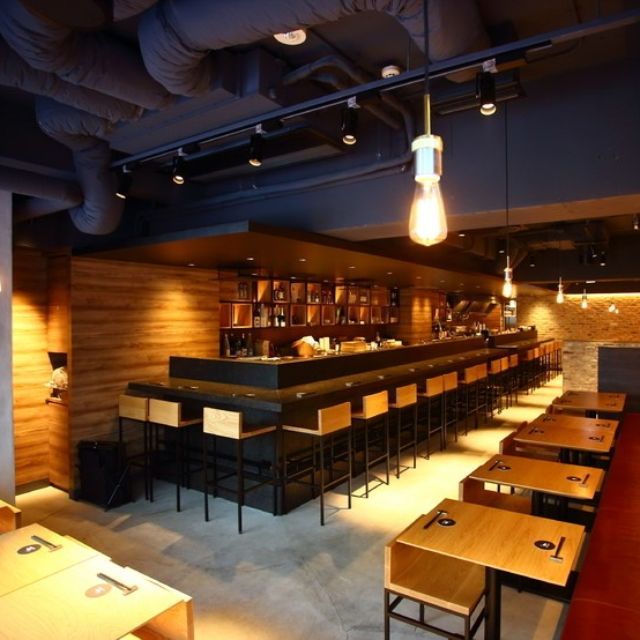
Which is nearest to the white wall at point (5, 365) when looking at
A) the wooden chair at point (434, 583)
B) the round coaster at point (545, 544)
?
the wooden chair at point (434, 583)

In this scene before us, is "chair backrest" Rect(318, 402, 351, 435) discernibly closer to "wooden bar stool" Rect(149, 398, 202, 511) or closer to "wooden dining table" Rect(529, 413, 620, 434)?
"wooden bar stool" Rect(149, 398, 202, 511)

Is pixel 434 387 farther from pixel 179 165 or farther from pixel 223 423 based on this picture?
pixel 179 165

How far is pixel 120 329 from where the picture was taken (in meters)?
4.97

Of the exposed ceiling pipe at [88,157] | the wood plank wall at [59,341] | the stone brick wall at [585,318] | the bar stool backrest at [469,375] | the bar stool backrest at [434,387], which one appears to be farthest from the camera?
the stone brick wall at [585,318]

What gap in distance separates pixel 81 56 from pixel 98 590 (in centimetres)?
212

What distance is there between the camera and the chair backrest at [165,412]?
4.11 meters

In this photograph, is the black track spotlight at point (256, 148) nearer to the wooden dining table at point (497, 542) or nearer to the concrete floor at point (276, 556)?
the wooden dining table at point (497, 542)

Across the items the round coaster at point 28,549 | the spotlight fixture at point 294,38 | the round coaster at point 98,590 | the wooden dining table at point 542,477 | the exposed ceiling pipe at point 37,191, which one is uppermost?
the spotlight fixture at point 294,38

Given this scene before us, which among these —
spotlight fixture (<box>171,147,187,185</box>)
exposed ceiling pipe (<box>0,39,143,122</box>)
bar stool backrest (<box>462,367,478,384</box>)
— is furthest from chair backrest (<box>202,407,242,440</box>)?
bar stool backrest (<box>462,367,478,384</box>)

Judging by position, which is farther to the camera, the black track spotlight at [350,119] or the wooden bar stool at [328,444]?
the wooden bar stool at [328,444]

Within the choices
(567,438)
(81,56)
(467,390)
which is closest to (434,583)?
(567,438)

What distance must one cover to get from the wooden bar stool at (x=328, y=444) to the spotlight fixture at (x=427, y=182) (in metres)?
2.43

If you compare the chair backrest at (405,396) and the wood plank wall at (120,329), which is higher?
the wood plank wall at (120,329)

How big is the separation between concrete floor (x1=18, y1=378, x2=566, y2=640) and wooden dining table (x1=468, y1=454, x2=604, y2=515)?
2.47 feet
